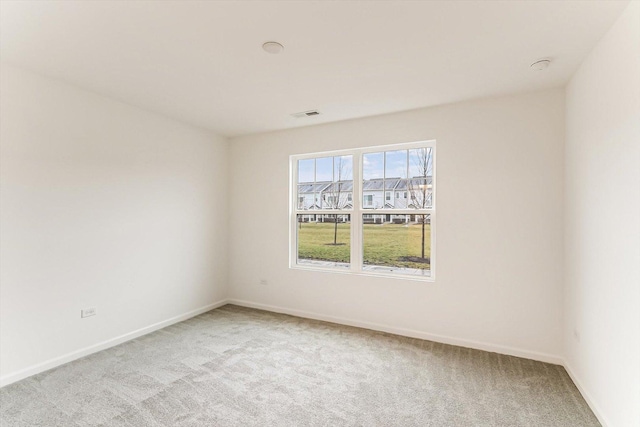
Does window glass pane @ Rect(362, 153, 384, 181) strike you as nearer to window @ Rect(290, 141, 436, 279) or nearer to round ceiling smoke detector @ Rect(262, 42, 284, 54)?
window @ Rect(290, 141, 436, 279)

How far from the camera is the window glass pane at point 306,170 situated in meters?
4.44

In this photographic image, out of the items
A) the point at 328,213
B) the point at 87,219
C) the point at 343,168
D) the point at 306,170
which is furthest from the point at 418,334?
the point at 87,219

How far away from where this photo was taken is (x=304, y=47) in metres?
2.28

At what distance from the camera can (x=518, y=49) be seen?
2.27 metres

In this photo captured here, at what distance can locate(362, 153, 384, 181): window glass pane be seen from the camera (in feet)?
12.9

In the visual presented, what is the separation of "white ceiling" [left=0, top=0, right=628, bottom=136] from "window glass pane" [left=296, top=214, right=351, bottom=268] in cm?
161

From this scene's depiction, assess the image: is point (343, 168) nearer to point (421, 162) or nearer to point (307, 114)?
point (307, 114)

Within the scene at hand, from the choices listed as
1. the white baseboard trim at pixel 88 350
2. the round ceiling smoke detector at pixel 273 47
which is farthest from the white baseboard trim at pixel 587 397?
the white baseboard trim at pixel 88 350

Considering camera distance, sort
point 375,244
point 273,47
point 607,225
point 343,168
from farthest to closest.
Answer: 1. point 343,168
2. point 375,244
3. point 273,47
4. point 607,225

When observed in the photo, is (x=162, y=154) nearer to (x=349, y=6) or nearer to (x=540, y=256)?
(x=349, y=6)

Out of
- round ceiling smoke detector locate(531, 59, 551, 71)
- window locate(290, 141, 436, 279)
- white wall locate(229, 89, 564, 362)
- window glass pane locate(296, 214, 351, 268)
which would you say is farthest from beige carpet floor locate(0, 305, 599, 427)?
round ceiling smoke detector locate(531, 59, 551, 71)

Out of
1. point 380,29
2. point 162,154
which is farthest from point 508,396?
point 162,154

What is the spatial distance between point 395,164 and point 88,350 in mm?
3851

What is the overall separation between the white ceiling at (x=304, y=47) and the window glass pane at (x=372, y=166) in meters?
0.77
